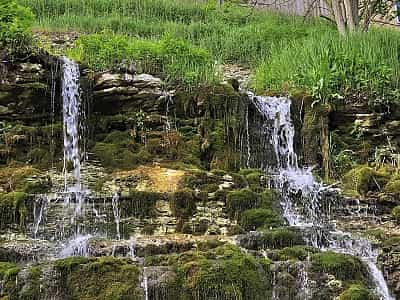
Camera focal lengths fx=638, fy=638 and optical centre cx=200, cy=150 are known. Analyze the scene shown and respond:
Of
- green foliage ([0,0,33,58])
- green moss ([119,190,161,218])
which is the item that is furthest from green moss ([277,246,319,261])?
green foliage ([0,0,33,58])

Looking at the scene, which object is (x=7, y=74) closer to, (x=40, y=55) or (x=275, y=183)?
(x=40, y=55)

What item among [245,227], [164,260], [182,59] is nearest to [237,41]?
[182,59]

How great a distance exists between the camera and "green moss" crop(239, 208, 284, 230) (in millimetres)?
7887

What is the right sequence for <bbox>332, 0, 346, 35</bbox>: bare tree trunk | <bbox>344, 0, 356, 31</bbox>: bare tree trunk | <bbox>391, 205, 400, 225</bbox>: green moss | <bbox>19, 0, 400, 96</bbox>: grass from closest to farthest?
<bbox>391, 205, 400, 225</bbox>: green moss < <bbox>19, 0, 400, 96</bbox>: grass < <bbox>344, 0, 356, 31</bbox>: bare tree trunk < <bbox>332, 0, 346, 35</bbox>: bare tree trunk

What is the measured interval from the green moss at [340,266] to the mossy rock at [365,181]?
234 cm

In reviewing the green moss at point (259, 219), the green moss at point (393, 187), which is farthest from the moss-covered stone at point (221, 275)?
the green moss at point (393, 187)

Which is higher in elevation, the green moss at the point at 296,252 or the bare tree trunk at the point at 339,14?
the bare tree trunk at the point at 339,14

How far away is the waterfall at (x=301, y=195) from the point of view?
7.41 meters

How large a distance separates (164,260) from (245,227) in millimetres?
1832

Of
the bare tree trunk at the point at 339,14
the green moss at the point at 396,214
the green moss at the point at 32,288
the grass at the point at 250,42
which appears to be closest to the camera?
the green moss at the point at 32,288

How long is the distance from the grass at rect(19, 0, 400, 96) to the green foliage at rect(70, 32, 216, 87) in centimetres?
2

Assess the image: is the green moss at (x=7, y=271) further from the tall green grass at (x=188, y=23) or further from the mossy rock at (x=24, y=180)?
the tall green grass at (x=188, y=23)

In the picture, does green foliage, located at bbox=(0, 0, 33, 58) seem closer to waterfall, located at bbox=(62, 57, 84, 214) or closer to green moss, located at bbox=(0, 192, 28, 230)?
waterfall, located at bbox=(62, 57, 84, 214)

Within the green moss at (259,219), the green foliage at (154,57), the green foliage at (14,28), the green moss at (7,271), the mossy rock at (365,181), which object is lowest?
the green moss at (259,219)
